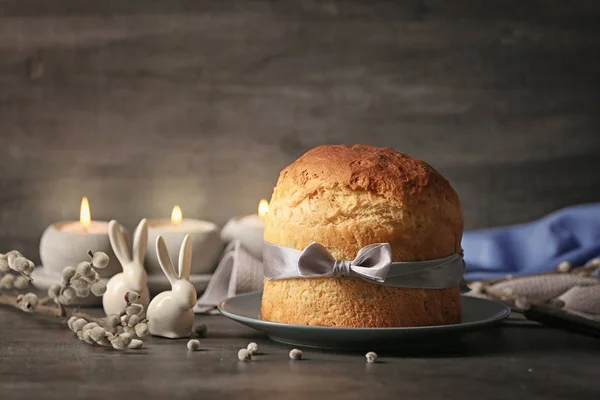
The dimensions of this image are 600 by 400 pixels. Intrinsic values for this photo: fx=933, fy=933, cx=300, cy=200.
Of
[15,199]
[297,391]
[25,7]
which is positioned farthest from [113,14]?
[297,391]

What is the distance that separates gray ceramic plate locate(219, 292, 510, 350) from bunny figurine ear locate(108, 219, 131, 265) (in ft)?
0.61

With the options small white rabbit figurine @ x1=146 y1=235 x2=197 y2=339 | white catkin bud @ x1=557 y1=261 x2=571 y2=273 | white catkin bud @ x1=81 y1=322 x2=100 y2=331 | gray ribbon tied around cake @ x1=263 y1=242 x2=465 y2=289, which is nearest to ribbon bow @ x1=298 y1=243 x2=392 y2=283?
gray ribbon tied around cake @ x1=263 y1=242 x2=465 y2=289

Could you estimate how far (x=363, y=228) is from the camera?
4.19 feet

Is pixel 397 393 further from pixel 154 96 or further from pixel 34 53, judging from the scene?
pixel 34 53

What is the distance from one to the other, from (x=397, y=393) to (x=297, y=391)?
12 cm

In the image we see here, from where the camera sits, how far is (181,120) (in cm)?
208

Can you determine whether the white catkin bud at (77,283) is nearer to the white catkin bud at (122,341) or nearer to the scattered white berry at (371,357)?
the white catkin bud at (122,341)

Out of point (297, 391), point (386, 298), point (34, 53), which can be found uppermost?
point (34, 53)

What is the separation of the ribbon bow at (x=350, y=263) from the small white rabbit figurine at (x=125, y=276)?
0.32m

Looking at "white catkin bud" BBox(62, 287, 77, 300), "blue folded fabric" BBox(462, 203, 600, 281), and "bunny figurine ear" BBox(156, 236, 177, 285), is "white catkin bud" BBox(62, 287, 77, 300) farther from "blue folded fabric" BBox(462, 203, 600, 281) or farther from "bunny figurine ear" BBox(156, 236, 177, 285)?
"blue folded fabric" BBox(462, 203, 600, 281)

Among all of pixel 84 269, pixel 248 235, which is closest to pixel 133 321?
pixel 84 269

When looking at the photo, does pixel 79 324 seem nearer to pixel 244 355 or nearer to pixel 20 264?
pixel 20 264

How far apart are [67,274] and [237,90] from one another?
79 centimetres

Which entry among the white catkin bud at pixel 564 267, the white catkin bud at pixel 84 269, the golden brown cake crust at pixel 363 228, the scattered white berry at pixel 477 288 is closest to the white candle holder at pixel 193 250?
the white catkin bud at pixel 84 269
